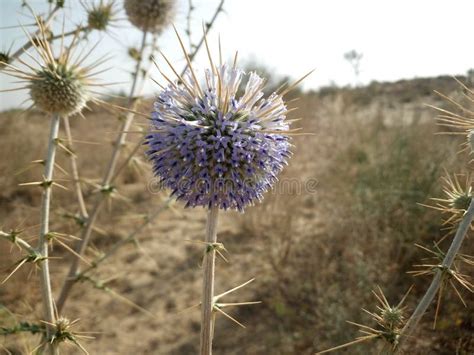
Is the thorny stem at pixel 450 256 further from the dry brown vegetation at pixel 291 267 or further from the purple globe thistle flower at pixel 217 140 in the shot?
the dry brown vegetation at pixel 291 267

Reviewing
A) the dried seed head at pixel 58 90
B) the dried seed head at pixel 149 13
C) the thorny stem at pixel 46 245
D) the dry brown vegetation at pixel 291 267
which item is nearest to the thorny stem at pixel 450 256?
the dry brown vegetation at pixel 291 267

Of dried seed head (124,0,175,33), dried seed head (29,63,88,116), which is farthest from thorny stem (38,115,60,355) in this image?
dried seed head (124,0,175,33)

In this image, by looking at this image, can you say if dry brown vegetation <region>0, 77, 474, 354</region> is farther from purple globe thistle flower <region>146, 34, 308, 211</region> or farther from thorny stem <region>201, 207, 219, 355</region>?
purple globe thistle flower <region>146, 34, 308, 211</region>

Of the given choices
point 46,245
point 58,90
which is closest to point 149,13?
point 58,90

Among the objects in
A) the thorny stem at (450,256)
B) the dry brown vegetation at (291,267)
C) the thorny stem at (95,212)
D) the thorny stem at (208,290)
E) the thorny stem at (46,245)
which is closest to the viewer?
the thorny stem at (450,256)

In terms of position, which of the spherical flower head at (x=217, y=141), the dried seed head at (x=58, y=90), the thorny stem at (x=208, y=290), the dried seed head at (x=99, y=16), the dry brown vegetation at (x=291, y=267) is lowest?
the dry brown vegetation at (x=291, y=267)

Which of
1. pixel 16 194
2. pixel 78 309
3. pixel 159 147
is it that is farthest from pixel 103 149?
pixel 159 147
